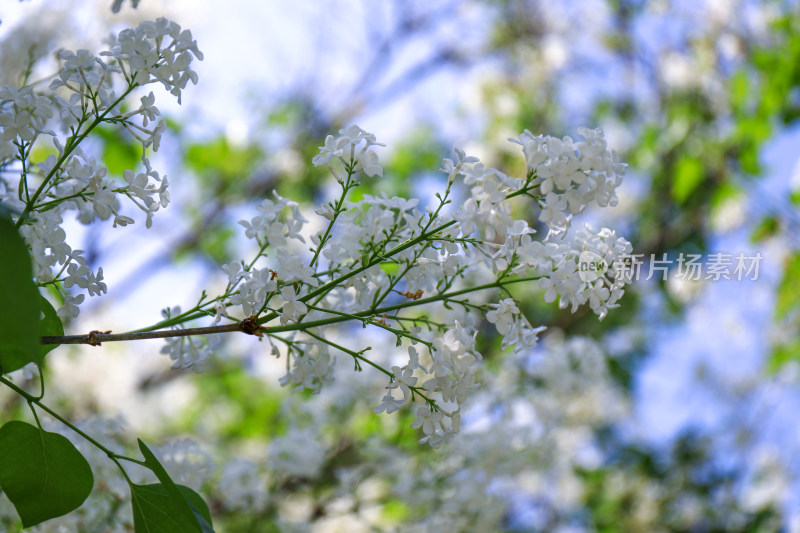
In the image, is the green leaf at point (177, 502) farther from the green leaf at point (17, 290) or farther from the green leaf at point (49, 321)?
the green leaf at point (17, 290)

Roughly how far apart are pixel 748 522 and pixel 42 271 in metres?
3.28

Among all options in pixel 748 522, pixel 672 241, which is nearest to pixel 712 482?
pixel 748 522

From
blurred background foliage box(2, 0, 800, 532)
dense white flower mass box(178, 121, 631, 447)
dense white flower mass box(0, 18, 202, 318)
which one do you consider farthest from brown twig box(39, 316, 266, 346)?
blurred background foliage box(2, 0, 800, 532)

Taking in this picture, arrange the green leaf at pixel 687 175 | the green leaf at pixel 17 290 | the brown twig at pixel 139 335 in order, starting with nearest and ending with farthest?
the green leaf at pixel 17 290 → the brown twig at pixel 139 335 → the green leaf at pixel 687 175

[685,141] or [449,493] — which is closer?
[449,493]

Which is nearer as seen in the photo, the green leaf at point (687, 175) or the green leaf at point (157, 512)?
the green leaf at point (157, 512)

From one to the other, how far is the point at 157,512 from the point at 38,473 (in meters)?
0.11

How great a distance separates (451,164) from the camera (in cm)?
73

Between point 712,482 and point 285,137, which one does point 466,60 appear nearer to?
point 285,137

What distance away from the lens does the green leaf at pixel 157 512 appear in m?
0.71

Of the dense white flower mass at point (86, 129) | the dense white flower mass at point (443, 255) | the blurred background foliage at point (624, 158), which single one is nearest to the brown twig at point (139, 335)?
the dense white flower mass at point (443, 255)

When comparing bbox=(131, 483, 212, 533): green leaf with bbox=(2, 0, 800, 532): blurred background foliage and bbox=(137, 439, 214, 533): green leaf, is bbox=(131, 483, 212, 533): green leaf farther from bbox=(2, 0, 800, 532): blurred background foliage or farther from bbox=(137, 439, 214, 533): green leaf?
bbox=(2, 0, 800, 532): blurred background foliage

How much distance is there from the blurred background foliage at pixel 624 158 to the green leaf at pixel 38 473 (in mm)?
1685

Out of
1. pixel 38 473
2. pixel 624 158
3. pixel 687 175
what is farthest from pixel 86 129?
pixel 624 158
